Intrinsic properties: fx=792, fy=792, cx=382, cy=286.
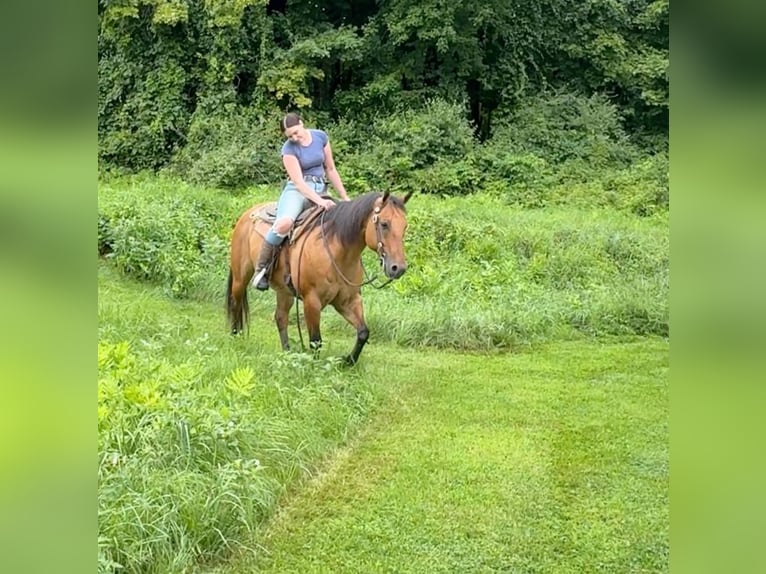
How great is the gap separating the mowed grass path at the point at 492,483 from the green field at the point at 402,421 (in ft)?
0.03

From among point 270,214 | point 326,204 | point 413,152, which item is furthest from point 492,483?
point 413,152

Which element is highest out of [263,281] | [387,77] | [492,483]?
[387,77]

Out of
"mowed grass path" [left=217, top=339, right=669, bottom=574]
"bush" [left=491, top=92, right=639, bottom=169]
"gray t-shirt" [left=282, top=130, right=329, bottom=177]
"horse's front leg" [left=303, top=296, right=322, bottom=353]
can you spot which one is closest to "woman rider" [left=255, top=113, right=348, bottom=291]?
"gray t-shirt" [left=282, top=130, right=329, bottom=177]

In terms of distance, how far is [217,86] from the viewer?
12492 millimetres

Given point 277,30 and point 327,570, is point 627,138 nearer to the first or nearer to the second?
point 277,30

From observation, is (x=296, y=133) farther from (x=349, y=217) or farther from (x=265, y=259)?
(x=265, y=259)

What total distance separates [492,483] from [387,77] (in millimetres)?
9804

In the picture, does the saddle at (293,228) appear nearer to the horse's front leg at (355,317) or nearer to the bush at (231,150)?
the horse's front leg at (355,317)

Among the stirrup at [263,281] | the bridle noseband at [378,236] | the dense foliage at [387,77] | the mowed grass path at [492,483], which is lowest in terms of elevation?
the mowed grass path at [492,483]

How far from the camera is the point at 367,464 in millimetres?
3441

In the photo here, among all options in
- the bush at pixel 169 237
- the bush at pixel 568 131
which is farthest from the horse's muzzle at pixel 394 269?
the bush at pixel 568 131

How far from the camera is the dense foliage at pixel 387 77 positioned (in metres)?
11.7

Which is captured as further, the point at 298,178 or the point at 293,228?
the point at 293,228

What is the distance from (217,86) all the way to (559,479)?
10.5 meters
